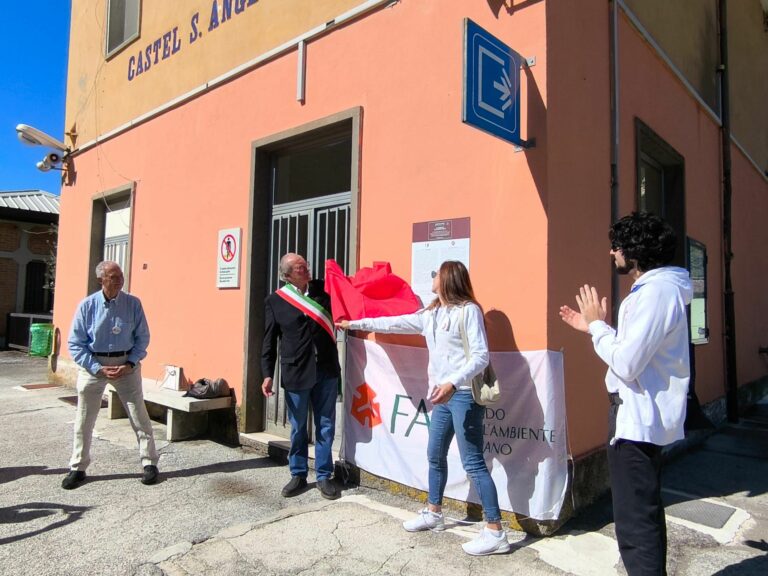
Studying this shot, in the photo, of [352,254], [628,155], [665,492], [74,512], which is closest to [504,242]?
[352,254]

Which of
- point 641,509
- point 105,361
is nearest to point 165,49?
point 105,361

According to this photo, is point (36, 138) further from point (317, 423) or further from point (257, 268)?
point (317, 423)

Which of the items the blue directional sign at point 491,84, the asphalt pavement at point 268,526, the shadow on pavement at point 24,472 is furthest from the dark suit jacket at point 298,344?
the shadow on pavement at point 24,472

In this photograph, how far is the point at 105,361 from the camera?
15.2ft

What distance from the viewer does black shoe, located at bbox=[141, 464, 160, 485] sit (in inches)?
182

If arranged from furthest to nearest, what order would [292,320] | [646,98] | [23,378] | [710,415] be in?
→ [23,378] < [710,415] < [646,98] < [292,320]

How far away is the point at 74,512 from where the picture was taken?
4.00 m

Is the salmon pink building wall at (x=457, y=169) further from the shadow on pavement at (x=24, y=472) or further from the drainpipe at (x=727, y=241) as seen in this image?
the shadow on pavement at (x=24, y=472)

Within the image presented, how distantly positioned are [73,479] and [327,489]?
213 centimetres

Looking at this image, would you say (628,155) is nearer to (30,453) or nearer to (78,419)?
(78,419)

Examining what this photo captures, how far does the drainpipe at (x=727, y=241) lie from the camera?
7363 mm

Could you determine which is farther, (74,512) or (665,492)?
(665,492)

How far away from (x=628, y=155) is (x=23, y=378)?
442 inches

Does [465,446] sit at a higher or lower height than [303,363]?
lower
